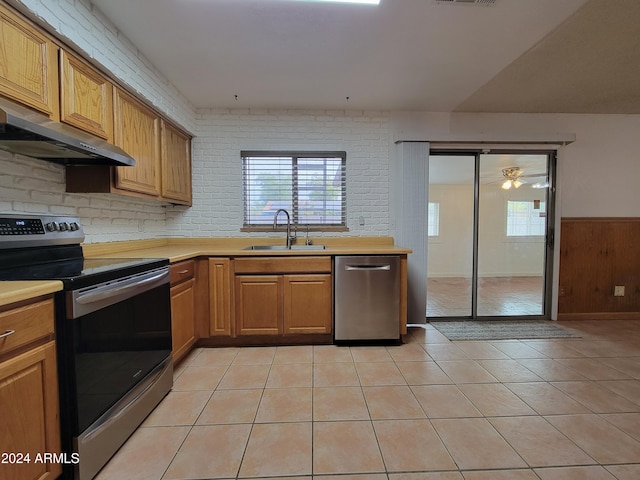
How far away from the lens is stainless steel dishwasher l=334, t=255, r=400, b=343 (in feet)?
8.98

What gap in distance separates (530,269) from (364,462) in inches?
129

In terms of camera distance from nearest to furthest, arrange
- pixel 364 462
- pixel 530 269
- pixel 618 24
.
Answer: pixel 364 462, pixel 618 24, pixel 530 269

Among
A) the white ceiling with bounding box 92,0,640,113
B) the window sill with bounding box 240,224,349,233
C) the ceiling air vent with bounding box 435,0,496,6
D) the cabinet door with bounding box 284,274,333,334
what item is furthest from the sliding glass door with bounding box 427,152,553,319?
the ceiling air vent with bounding box 435,0,496,6

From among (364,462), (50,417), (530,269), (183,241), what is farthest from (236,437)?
(530,269)

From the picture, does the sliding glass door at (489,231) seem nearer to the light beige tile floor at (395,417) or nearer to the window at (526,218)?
the window at (526,218)

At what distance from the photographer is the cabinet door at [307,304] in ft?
8.98

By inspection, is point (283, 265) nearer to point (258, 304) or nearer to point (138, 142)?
point (258, 304)

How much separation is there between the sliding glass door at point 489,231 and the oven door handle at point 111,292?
283 cm

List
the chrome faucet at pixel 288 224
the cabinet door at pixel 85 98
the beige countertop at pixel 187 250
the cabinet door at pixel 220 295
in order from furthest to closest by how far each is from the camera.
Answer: the chrome faucet at pixel 288 224 < the cabinet door at pixel 220 295 < the cabinet door at pixel 85 98 < the beige countertop at pixel 187 250

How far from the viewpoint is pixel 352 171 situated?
3.39m

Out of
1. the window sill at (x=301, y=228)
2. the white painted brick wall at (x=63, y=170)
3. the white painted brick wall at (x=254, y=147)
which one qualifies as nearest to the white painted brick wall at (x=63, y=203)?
the white painted brick wall at (x=63, y=170)

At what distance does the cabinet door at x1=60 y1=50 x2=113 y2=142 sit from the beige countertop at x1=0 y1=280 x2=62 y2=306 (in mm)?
979

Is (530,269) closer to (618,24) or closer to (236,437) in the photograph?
(618,24)

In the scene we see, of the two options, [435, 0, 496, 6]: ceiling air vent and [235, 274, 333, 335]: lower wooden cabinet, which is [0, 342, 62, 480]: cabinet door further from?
[435, 0, 496, 6]: ceiling air vent
